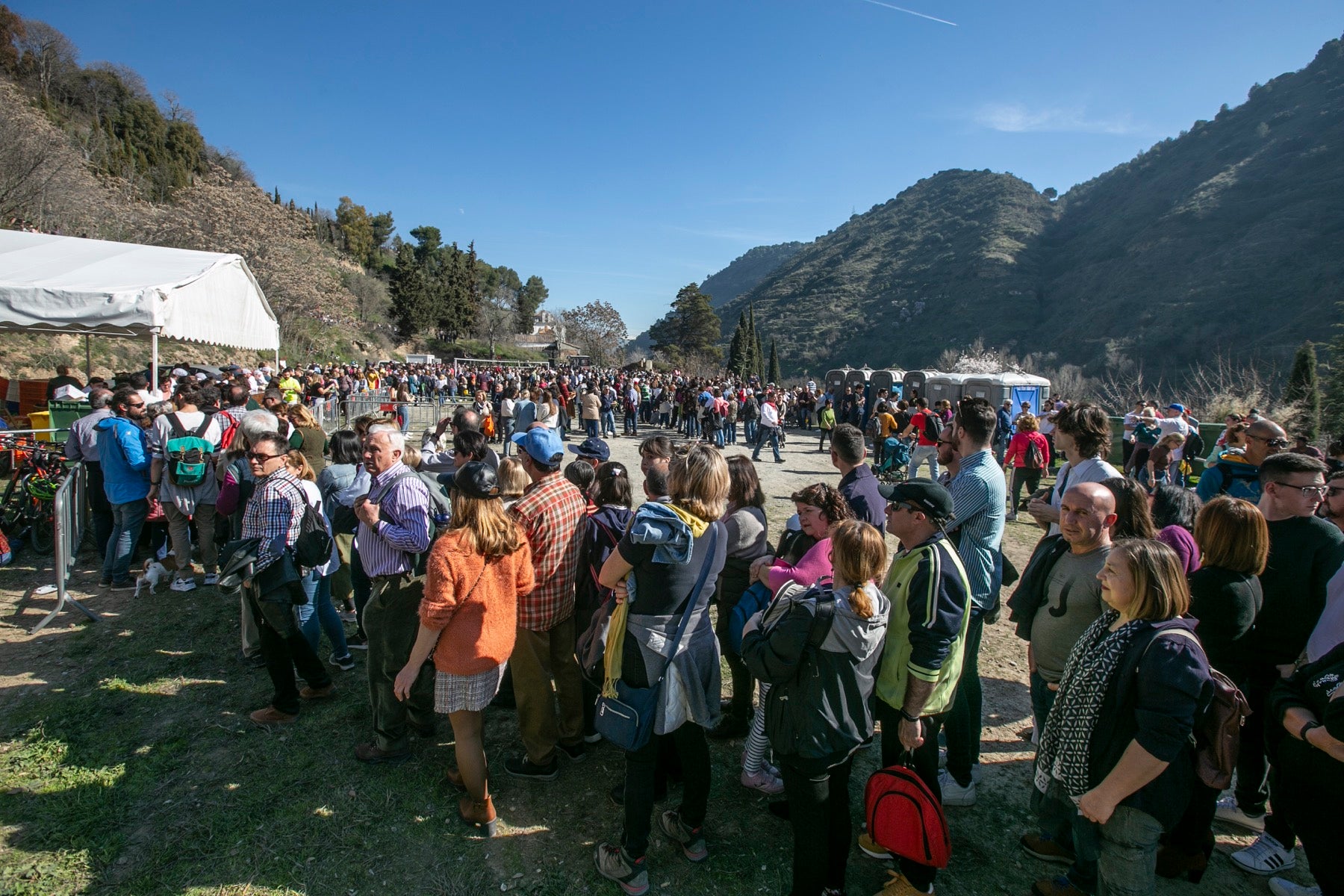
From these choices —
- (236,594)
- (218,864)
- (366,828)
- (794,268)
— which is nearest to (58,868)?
(218,864)

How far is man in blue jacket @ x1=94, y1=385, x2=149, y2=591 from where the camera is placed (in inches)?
213

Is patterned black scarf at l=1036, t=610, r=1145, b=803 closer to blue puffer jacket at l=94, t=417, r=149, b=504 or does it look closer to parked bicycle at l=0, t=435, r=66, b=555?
blue puffer jacket at l=94, t=417, r=149, b=504

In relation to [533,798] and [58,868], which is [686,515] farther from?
[58,868]

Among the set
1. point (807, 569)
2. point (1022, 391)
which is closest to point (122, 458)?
point (807, 569)

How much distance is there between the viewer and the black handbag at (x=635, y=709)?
2.46m

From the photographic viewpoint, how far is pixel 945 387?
22.0 metres

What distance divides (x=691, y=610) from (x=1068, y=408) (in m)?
2.87

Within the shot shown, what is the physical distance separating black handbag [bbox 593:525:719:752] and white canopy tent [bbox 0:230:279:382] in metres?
7.48

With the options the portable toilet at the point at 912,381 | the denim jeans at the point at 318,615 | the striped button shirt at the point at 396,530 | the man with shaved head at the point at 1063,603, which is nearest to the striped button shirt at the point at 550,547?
the striped button shirt at the point at 396,530

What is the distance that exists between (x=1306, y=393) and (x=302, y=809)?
22421 mm

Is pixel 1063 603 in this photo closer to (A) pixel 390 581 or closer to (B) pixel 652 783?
(B) pixel 652 783

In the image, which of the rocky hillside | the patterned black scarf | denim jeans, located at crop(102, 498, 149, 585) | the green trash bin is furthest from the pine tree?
the rocky hillside

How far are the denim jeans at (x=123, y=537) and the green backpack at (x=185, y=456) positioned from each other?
594 millimetres

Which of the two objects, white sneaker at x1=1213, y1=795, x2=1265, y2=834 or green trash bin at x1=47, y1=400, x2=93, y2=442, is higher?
green trash bin at x1=47, y1=400, x2=93, y2=442
